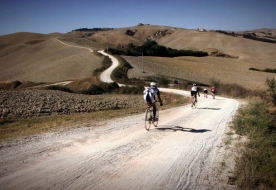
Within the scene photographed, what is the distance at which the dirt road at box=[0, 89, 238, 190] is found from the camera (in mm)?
6914

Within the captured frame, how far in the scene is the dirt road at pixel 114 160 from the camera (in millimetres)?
6914

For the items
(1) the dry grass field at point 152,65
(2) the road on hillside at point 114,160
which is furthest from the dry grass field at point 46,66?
(2) the road on hillside at point 114,160

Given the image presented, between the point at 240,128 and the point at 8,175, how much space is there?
10.4m

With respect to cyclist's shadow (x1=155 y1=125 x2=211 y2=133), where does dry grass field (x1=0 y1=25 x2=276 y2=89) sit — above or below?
above

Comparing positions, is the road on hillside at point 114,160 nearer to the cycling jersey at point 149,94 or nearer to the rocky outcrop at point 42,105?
the cycling jersey at point 149,94

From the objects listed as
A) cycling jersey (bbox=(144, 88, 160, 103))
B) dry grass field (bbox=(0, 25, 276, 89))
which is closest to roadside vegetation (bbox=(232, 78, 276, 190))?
cycling jersey (bbox=(144, 88, 160, 103))

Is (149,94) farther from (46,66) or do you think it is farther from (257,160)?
(46,66)

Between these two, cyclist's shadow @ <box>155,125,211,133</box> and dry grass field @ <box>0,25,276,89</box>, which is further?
dry grass field @ <box>0,25,276,89</box>

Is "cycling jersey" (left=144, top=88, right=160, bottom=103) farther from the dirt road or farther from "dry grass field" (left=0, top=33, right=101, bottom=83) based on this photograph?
"dry grass field" (left=0, top=33, right=101, bottom=83)

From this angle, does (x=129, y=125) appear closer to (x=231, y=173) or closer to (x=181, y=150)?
(x=181, y=150)

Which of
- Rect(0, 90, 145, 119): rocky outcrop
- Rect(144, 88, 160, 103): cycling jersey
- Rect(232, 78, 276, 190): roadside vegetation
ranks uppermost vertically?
Rect(144, 88, 160, 103): cycling jersey

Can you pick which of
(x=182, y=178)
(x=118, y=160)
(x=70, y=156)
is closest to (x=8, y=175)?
(x=70, y=156)

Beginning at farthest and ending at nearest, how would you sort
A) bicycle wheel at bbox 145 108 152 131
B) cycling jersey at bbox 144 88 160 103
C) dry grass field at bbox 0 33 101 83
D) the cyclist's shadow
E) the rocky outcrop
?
dry grass field at bbox 0 33 101 83 < the rocky outcrop < the cyclist's shadow < bicycle wheel at bbox 145 108 152 131 < cycling jersey at bbox 144 88 160 103

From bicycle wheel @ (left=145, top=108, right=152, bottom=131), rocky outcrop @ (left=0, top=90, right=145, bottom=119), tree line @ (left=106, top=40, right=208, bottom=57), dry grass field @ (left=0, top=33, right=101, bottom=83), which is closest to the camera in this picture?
bicycle wheel @ (left=145, top=108, right=152, bottom=131)
